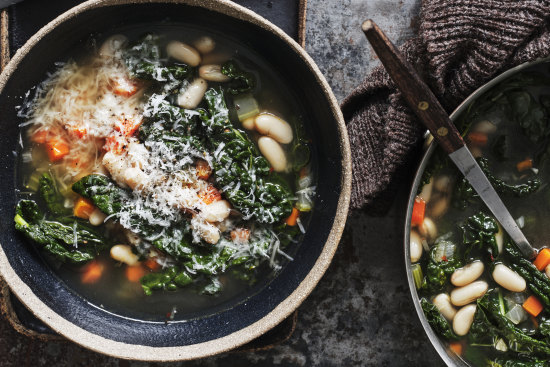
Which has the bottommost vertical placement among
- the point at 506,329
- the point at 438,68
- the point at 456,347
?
the point at 456,347

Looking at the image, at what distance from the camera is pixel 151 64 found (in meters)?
2.06

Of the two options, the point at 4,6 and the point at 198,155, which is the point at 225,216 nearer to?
the point at 198,155

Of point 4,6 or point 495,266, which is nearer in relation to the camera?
point 4,6

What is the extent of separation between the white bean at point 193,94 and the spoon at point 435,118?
0.68 metres

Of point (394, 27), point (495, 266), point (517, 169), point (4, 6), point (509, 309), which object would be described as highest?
point (4, 6)

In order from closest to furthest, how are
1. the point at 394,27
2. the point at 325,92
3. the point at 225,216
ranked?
the point at 325,92
the point at 225,216
the point at 394,27

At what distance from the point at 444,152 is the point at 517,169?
1.01 ft

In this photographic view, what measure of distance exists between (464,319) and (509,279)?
24cm

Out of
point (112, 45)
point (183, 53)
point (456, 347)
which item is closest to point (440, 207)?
point (456, 347)

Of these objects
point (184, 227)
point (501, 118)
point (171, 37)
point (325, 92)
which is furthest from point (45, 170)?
point (501, 118)

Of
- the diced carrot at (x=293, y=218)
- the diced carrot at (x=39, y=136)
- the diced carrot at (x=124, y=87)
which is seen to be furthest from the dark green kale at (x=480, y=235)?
the diced carrot at (x=39, y=136)

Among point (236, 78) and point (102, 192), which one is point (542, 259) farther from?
point (102, 192)

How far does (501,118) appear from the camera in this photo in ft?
6.84

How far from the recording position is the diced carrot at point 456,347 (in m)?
2.20
